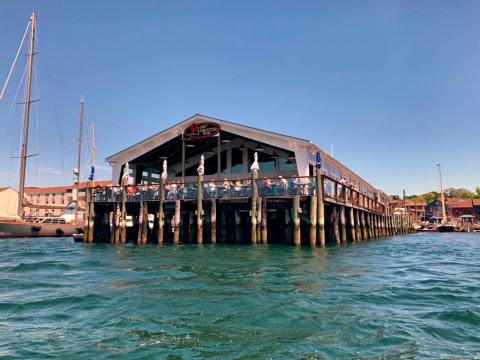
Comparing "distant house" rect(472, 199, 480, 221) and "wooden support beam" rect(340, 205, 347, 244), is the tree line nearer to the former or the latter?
"distant house" rect(472, 199, 480, 221)

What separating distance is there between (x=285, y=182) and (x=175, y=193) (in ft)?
22.0

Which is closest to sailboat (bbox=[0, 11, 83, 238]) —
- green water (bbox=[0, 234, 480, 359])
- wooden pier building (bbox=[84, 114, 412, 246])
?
wooden pier building (bbox=[84, 114, 412, 246])

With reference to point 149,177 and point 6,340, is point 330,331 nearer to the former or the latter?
point 6,340

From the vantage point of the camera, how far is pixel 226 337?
5.42 m

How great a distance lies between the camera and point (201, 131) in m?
26.7

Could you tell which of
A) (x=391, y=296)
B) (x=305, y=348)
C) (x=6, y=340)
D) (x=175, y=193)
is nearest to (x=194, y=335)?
(x=305, y=348)

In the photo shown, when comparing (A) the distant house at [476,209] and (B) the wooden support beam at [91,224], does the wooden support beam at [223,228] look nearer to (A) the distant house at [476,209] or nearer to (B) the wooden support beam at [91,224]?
(B) the wooden support beam at [91,224]

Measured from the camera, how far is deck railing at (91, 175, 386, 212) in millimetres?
19922

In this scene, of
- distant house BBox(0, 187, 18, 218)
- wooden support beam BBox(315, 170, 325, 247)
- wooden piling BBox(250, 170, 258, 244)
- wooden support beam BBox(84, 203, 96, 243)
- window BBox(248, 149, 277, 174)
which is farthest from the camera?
distant house BBox(0, 187, 18, 218)

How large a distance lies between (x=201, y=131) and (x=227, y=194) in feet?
22.9

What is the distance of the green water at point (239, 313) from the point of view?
4.99 metres

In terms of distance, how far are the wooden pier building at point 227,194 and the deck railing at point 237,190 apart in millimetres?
53

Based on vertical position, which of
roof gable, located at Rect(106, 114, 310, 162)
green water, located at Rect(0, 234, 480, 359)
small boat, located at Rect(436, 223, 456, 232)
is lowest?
green water, located at Rect(0, 234, 480, 359)

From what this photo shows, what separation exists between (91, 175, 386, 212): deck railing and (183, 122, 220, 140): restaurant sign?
16.5 ft
